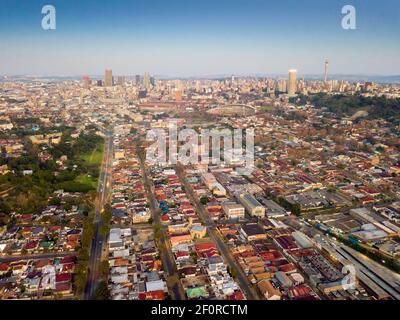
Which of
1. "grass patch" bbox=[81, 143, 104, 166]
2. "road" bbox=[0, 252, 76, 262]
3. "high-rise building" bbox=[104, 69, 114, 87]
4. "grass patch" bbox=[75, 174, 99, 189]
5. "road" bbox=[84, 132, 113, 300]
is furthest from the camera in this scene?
"high-rise building" bbox=[104, 69, 114, 87]

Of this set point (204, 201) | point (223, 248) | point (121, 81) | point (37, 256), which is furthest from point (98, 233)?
point (121, 81)

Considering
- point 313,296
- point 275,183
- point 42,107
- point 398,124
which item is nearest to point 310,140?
point 398,124

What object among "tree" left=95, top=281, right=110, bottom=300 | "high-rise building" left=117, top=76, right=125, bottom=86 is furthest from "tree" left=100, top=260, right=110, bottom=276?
"high-rise building" left=117, top=76, right=125, bottom=86

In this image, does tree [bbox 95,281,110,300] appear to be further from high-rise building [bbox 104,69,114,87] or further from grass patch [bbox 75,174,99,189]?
high-rise building [bbox 104,69,114,87]

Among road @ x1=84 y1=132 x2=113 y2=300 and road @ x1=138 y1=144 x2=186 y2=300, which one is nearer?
road @ x1=138 y1=144 x2=186 y2=300

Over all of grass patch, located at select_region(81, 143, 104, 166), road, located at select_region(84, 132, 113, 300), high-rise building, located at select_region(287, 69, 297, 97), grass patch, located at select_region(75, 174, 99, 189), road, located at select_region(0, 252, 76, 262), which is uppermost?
high-rise building, located at select_region(287, 69, 297, 97)
